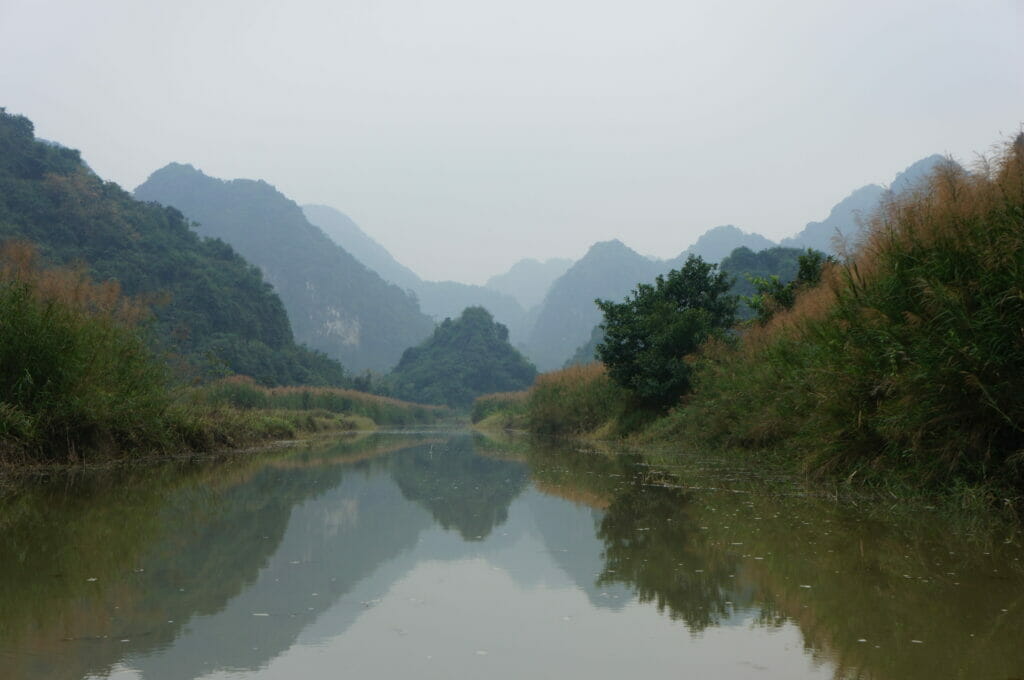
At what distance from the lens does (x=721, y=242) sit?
160m

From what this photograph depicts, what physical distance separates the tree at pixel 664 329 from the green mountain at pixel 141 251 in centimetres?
2248

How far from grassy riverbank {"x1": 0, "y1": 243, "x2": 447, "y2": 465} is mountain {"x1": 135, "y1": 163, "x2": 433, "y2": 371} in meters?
101

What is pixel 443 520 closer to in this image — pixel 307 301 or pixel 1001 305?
pixel 1001 305

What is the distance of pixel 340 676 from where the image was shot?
3.08 metres

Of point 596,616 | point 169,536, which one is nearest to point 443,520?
point 169,536

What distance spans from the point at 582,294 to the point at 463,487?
151065 mm

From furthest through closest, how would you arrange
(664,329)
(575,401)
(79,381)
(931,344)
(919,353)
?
1. (575,401)
2. (664,329)
3. (79,381)
4. (931,344)
5. (919,353)

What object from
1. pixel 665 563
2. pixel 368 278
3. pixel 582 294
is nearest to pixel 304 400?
pixel 665 563

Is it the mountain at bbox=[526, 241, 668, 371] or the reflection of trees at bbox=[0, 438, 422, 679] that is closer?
the reflection of trees at bbox=[0, 438, 422, 679]

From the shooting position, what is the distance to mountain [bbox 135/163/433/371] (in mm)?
119000

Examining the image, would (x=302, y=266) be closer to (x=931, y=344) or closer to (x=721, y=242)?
(x=721, y=242)

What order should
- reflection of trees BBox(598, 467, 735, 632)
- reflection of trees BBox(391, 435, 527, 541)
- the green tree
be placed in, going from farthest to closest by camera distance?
1. the green tree
2. reflection of trees BBox(391, 435, 527, 541)
3. reflection of trees BBox(598, 467, 735, 632)

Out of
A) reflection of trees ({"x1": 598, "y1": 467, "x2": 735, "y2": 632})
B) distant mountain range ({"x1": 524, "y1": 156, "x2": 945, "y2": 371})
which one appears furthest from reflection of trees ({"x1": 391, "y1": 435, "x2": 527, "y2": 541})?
distant mountain range ({"x1": 524, "y1": 156, "x2": 945, "y2": 371})

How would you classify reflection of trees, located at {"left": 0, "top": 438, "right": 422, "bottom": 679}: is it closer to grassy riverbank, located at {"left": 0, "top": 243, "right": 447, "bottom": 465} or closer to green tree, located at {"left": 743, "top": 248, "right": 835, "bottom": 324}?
grassy riverbank, located at {"left": 0, "top": 243, "right": 447, "bottom": 465}
